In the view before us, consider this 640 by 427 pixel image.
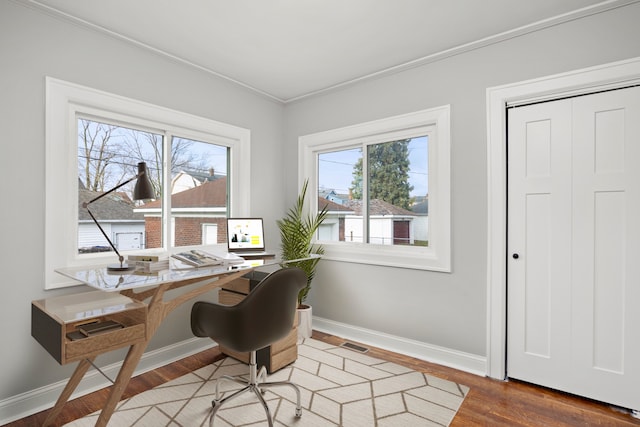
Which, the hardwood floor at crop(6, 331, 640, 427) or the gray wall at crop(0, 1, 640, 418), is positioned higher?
the gray wall at crop(0, 1, 640, 418)

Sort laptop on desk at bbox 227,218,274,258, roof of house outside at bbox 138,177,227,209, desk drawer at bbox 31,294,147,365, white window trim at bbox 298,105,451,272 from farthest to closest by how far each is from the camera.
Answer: roof of house outside at bbox 138,177,227,209
laptop on desk at bbox 227,218,274,258
white window trim at bbox 298,105,451,272
desk drawer at bbox 31,294,147,365

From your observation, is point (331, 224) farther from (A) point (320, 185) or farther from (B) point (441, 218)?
(B) point (441, 218)

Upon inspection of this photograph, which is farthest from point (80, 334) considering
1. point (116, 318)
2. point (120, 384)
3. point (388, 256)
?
point (388, 256)

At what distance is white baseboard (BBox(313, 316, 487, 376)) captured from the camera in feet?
8.68

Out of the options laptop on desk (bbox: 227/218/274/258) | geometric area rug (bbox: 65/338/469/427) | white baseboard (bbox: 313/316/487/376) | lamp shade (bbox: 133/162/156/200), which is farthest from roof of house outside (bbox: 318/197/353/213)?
lamp shade (bbox: 133/162/156/200)

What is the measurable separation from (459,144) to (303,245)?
1.72m

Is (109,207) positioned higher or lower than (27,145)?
lower

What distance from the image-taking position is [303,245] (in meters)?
3.43

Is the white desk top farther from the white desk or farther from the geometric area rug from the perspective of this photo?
the geometric area rug

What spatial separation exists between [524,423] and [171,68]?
361 cm

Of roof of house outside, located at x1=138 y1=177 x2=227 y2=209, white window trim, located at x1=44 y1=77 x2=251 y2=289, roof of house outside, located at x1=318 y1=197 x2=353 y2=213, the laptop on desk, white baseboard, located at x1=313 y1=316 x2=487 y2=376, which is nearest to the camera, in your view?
white window trim, located at x1=44 y1=77 x2=251 y2=289

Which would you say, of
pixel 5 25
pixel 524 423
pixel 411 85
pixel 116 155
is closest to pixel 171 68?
pixel 116 155

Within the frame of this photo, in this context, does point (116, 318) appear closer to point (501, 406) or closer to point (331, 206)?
point (331, 206)

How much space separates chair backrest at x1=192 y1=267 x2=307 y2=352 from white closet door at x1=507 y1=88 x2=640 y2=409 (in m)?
1.75
